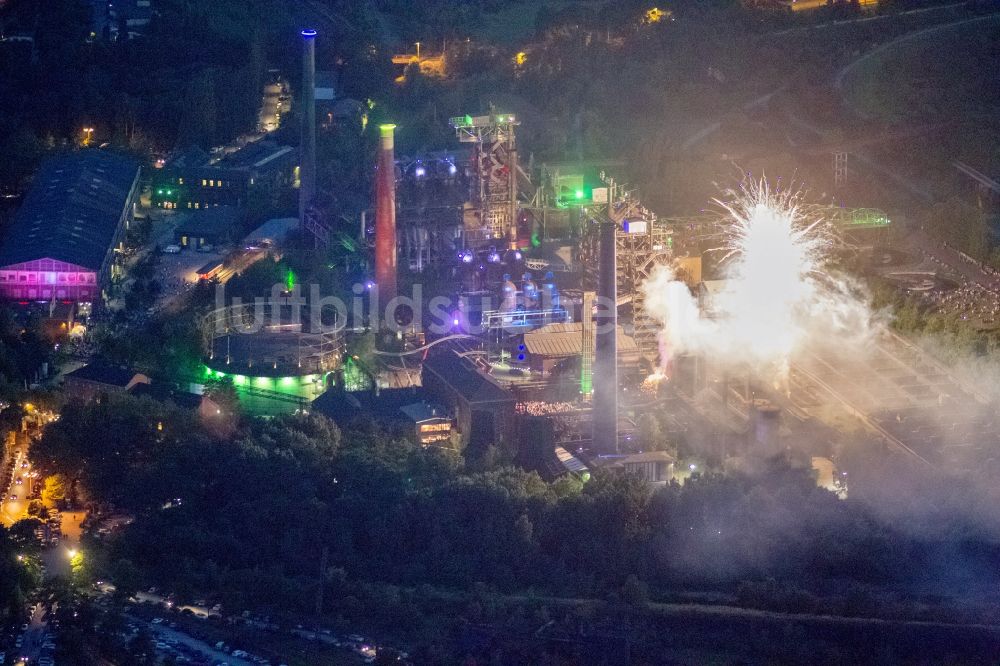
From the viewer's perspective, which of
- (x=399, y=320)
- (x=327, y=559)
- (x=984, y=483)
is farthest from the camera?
(x=399, y=320)

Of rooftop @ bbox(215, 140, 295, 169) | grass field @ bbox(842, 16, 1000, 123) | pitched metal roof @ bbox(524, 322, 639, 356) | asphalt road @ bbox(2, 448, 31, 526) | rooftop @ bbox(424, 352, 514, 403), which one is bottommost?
asphalt road @ bbox(2, 448, 31, 526)

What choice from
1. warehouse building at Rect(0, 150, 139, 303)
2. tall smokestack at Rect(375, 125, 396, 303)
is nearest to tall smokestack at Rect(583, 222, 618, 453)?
tall smokestack at Rect(375, 125, 396, 303)

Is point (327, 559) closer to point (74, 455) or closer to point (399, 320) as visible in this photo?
point (74, 455)

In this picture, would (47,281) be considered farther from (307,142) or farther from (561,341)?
(561,341)

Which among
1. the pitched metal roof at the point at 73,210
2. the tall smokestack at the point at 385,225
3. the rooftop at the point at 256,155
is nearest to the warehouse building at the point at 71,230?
the pitched metal roof at the point at 73,210

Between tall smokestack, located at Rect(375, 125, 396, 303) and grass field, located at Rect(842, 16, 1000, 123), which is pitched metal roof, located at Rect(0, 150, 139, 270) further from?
grass field, located at Rect(842, 16, 1000, 123)

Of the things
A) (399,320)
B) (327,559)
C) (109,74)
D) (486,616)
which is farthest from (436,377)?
(109,74)
